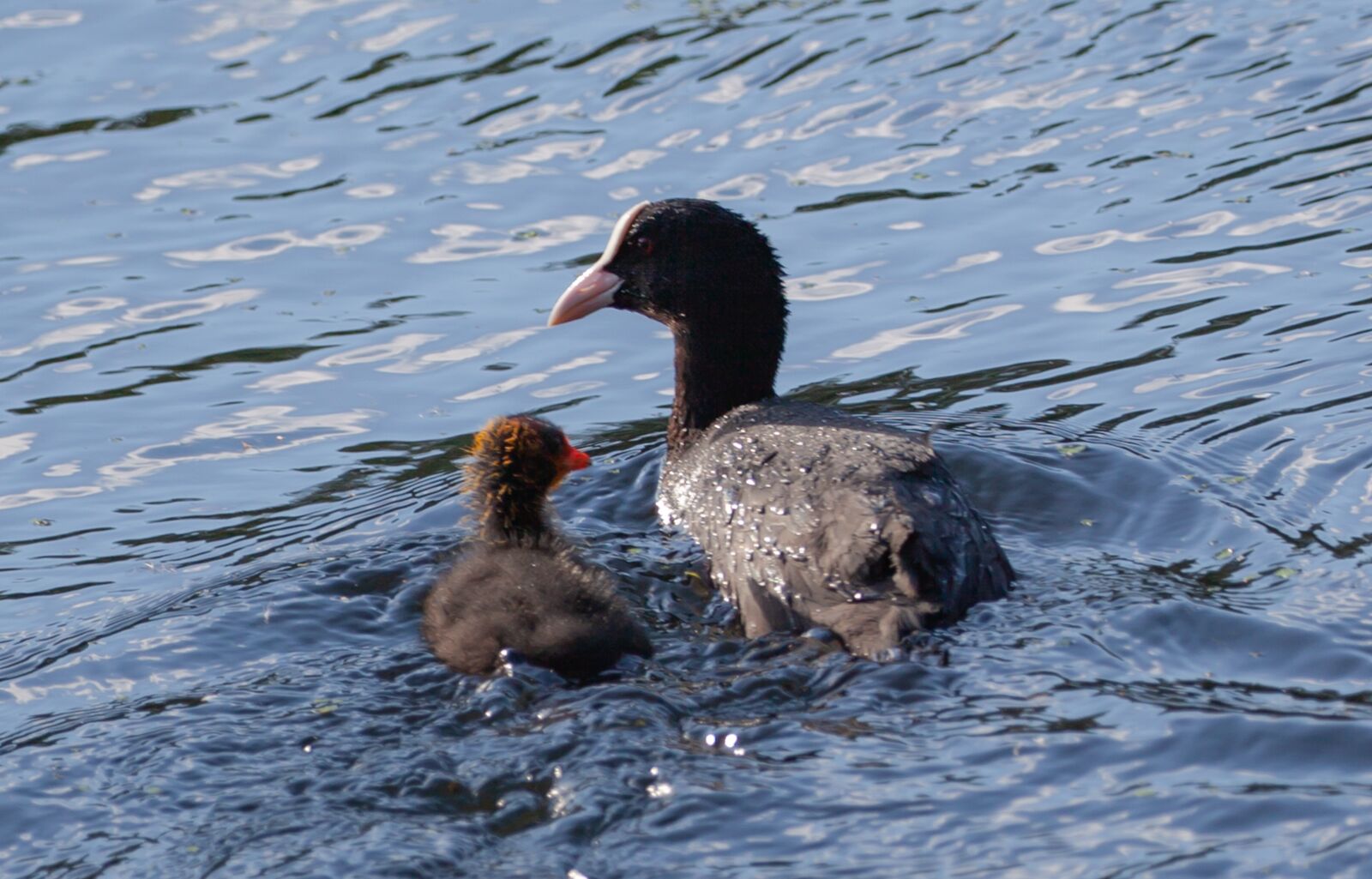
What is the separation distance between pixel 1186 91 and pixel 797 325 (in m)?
3.59

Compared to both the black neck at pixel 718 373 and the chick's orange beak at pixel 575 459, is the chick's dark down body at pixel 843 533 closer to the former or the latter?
the chick's orange beak at pixel 575 459

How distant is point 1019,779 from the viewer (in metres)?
5.09

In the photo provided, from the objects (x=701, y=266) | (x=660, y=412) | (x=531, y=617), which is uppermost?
(x=701, y=266)

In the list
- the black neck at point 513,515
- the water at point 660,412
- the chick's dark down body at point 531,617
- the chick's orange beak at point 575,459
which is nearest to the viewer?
the water at point 660,412

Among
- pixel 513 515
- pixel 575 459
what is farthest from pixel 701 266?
pixel 513 515

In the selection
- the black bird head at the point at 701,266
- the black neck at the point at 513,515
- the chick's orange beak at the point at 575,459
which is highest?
the black bird head at the point at 701,266

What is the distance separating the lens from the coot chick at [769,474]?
20.0ft

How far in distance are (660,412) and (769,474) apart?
2.28 metres

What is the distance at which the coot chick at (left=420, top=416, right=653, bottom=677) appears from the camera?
5934mm

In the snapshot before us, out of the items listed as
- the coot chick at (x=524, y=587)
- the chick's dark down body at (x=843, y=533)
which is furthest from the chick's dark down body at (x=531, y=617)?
the chick's dark down body at (x=843, y=533)

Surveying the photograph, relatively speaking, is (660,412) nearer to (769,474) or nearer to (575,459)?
(575,459)

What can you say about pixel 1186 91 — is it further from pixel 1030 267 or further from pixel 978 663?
pixel 978 663

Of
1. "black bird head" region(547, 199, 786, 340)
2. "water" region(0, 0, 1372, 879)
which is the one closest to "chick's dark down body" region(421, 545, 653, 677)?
"water" region(0, 0, 1372, 879)

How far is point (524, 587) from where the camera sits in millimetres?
6164
